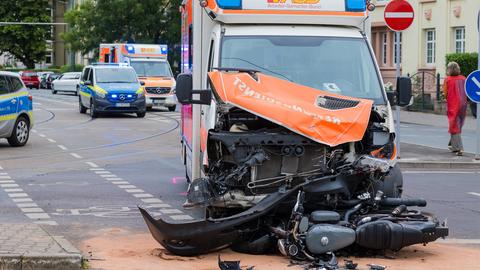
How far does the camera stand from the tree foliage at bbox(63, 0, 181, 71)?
67.1 metres

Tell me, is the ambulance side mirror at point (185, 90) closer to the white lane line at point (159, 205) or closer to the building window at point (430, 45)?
the white lane line at point (159, 205)

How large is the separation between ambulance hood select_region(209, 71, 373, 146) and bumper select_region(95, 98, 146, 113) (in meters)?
25.0

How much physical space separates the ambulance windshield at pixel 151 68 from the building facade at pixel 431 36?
38.2 ft

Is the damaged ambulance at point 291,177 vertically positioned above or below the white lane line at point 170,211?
above

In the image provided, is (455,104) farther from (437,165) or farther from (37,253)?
(37,253)

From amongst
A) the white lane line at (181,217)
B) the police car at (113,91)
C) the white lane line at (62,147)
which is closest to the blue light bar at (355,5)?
the white lane line at (181,217)

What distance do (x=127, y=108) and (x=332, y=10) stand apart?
79.2 ft

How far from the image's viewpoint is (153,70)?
1582 inches

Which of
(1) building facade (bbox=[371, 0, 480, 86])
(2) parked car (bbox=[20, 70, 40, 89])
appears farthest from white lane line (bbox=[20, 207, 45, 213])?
(2) parked car (bbox=[20, 70, 40, 89])

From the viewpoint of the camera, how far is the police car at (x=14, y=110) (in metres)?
21.1

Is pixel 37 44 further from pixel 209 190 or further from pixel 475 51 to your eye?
pixel 209 190

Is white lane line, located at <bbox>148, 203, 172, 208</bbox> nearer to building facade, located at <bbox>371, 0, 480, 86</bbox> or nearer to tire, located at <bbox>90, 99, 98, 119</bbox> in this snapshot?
tire, located at <bbox>90, 99, 98, 119</bbox>

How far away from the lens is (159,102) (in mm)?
39438

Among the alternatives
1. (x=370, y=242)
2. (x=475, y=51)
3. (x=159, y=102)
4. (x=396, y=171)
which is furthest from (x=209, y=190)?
(x=475, y=51)
